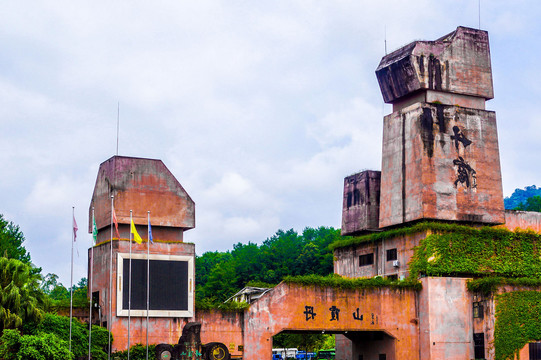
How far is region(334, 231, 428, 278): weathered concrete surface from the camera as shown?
2158 inches

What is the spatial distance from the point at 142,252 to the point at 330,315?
12.0 m

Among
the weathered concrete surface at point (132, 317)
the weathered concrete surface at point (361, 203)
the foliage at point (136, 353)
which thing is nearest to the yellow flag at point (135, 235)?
the weathered concrete surface at point (132, 317)

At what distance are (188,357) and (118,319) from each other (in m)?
4.45

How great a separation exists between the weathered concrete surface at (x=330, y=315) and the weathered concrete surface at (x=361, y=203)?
8559 mm

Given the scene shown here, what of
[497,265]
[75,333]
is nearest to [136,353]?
[75,333]

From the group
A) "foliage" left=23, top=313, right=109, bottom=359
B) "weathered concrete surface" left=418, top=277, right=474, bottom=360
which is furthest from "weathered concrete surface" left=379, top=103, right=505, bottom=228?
"foliage" left=23, top=313, right=109, bottom=359

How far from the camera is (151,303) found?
4650 cm

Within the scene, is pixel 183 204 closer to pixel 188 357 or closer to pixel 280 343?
pixel 188 357

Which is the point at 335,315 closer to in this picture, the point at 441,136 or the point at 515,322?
the point at 515,322

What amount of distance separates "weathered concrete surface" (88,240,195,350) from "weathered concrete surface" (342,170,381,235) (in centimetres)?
1634

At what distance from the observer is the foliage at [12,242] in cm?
6888

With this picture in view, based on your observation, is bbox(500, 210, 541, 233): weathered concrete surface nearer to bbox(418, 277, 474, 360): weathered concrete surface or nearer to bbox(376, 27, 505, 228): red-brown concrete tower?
bbox(376, 27, 505, 228): red-brown concrete tower

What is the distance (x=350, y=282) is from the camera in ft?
169

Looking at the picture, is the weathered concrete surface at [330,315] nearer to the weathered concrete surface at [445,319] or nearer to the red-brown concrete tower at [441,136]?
the weathered concrete surface at [445,319]
